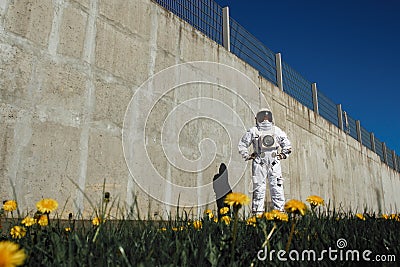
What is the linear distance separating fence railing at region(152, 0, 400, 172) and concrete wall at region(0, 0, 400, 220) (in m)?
0.28

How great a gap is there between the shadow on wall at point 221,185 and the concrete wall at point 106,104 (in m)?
0.10

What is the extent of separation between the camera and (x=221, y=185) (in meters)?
4.32

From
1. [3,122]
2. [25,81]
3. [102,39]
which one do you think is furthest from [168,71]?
[3,122]

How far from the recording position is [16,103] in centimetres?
242

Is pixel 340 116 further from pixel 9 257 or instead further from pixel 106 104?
pixel 9 257

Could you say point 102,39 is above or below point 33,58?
above

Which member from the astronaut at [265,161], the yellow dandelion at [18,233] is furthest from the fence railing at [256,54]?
the yellow dandelion at [18,233]

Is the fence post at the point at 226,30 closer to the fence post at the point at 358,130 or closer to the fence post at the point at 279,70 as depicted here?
the fence post at the point at 279,70

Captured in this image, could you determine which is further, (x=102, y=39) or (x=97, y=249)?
(x=102, y=39)

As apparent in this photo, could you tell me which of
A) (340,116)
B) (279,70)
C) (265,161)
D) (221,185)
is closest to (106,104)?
(221,185)

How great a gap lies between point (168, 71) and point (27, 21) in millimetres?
1605

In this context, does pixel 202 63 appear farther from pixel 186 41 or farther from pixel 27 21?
pixel 27 21

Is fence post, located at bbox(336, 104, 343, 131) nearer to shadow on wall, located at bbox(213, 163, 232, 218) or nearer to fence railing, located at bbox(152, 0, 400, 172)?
fence railing, located at bbox(152, 0, 400, 172)

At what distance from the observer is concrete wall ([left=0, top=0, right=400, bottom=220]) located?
2.45 m
